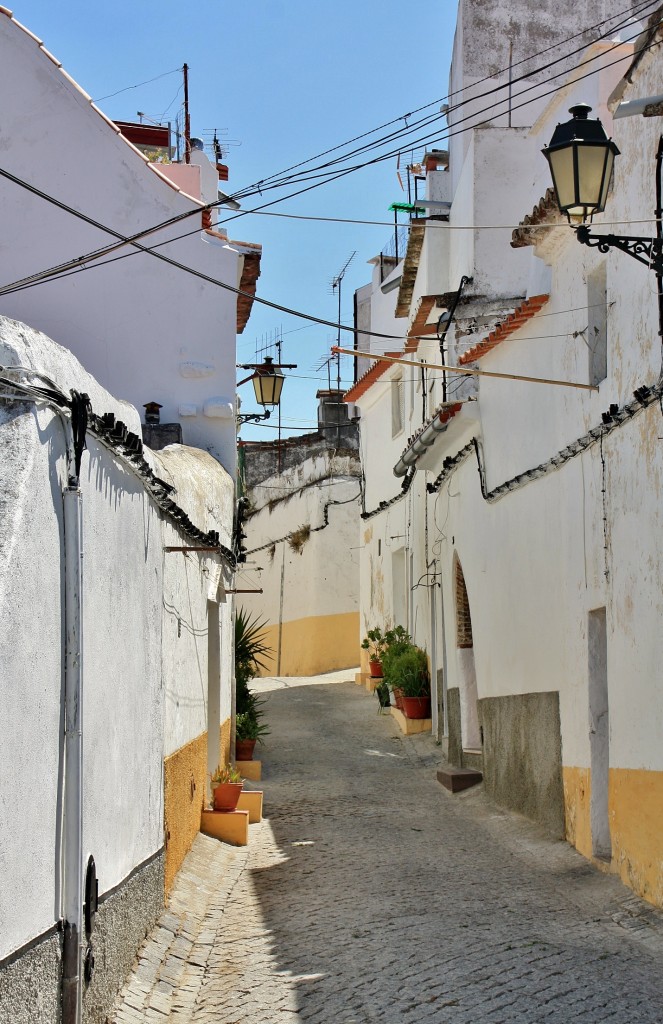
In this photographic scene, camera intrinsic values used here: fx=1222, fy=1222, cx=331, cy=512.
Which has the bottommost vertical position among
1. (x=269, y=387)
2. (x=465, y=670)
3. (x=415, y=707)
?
(x=415, y=707)

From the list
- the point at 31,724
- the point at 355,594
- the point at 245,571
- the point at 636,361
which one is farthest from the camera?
the point at 245,571

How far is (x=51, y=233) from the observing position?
13.0 m

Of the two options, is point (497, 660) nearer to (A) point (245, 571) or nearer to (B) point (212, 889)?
(B) point (212, 889)

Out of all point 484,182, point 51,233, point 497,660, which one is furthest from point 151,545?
point 484,182

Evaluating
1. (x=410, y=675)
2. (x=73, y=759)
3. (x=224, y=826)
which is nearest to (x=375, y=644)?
(x=410, y=675)

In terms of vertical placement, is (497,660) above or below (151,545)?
below

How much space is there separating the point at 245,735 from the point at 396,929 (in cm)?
729

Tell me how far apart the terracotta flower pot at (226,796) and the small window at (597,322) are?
448 centimetres

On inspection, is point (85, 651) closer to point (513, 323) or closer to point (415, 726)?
point (513, 323)

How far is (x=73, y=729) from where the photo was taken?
4.81 metres

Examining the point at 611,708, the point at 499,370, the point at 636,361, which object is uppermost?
the point at 499,370

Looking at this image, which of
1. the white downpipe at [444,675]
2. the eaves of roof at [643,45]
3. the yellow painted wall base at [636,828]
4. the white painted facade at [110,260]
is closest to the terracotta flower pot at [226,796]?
the yellow painted wall base at [636,828]

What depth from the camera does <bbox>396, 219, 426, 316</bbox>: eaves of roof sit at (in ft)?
57.2

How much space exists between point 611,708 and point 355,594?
17183 mm
